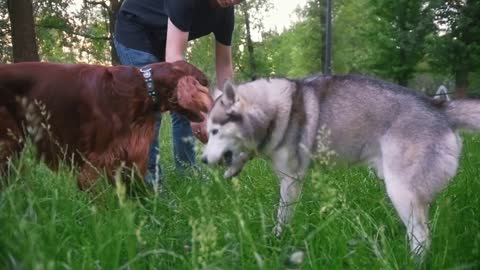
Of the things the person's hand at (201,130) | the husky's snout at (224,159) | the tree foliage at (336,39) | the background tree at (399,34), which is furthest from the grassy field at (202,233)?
the background tree at (399,34)

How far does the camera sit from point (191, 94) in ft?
12.7

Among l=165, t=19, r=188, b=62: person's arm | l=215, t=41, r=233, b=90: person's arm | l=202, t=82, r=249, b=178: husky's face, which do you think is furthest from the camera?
l=215, t=41, r=233, b=90: person's arm

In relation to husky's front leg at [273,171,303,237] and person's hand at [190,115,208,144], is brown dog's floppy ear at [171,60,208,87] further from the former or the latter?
husky's front leg at [273,171,303,237]

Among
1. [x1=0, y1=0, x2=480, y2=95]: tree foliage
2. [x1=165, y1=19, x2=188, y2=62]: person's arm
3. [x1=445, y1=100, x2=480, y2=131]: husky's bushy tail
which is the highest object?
[x1=165, y1=19, x2=188, y2=62]: person's arm

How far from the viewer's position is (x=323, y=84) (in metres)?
3.88

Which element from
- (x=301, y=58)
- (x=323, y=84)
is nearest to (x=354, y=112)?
(x=323, y=84)

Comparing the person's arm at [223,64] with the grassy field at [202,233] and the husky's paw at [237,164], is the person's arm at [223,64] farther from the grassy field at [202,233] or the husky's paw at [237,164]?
the grassy field at [202,233]

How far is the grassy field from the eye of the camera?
2.13 metres

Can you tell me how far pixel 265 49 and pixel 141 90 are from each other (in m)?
29.2

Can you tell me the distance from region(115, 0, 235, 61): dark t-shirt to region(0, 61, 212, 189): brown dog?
75 cm

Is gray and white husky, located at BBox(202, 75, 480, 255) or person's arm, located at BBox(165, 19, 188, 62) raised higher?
person's arm, located at BBox(165, 19, 188, 62)

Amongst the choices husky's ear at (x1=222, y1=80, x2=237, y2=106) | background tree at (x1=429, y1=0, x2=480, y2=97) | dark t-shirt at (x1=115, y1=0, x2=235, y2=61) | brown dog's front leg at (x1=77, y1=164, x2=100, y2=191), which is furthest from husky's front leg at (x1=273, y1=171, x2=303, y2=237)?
background tree at (x1=429, y1=0, x2=480, y2=97)

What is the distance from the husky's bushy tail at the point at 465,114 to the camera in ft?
10.5

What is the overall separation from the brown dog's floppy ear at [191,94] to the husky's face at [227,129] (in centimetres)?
15
